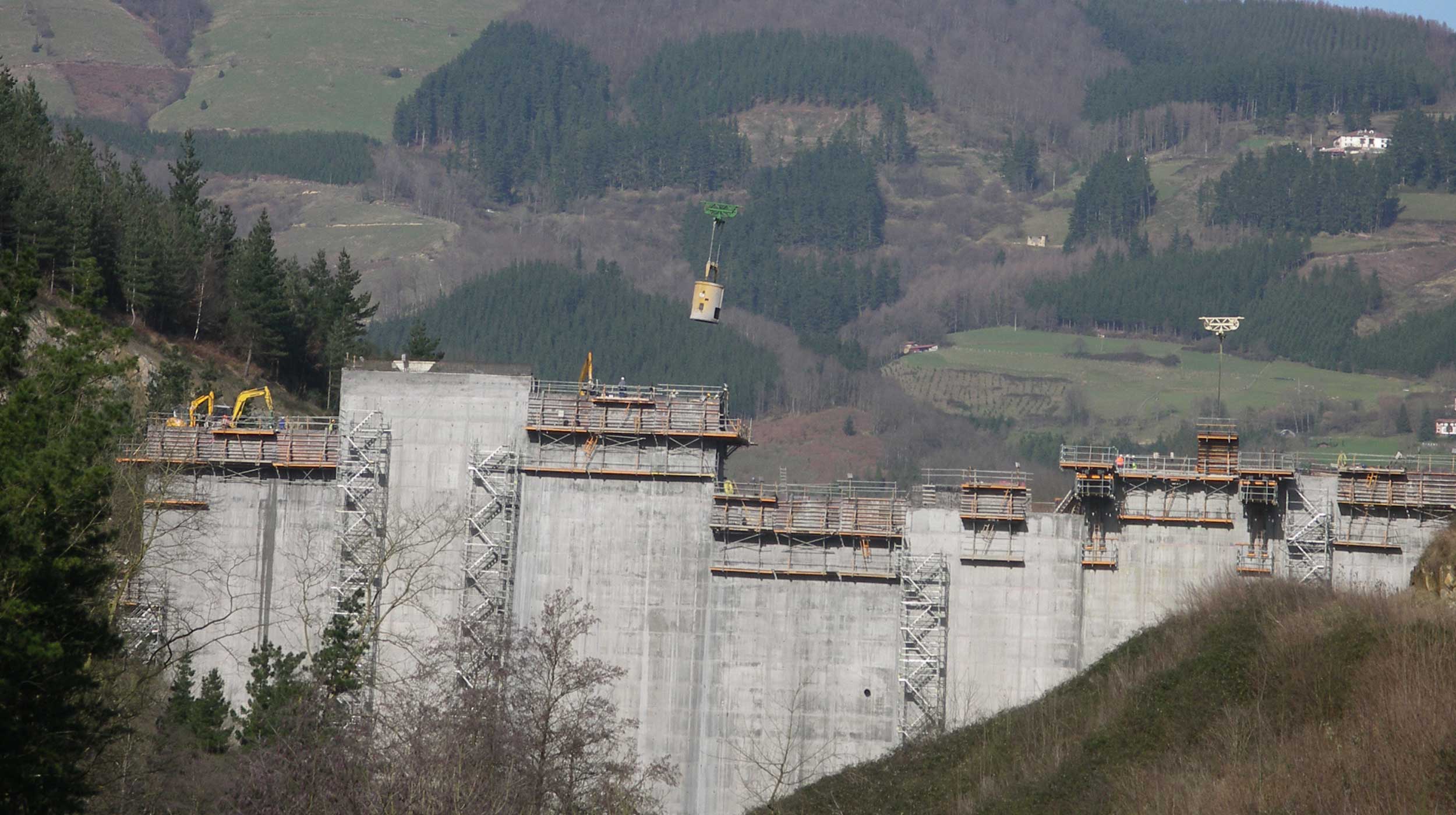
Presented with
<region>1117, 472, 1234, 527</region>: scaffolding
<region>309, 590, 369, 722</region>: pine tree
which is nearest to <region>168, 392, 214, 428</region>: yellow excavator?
<region>309, 590, 369, 722</region>: pine tree

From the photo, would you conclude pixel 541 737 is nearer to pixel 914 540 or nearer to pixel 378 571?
pixel 378 571

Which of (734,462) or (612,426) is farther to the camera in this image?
(734,462)

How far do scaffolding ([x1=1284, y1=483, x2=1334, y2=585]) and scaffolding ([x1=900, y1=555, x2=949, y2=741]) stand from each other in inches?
529

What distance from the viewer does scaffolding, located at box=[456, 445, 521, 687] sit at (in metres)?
77.1

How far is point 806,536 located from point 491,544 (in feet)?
42.1

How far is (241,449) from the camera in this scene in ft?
263

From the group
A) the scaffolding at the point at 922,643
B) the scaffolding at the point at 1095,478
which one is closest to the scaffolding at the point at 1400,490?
the scaffolding at the point at 1095,478

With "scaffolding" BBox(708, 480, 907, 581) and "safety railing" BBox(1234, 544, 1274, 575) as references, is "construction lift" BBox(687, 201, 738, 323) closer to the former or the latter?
"scaffolding" BBox(708, 480, 907, 581)

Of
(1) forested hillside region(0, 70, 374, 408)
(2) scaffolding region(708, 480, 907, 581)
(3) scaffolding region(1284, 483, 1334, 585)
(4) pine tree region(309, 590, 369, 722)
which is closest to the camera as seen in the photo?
(4) pine tree region(309, 590, 369, 722)

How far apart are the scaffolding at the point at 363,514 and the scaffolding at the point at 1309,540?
3610cm

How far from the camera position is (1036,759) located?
63688 mm

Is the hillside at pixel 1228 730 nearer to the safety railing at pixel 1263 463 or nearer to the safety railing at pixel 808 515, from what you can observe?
the safety railing at pixel 1263 463

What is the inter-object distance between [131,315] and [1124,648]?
69806mm

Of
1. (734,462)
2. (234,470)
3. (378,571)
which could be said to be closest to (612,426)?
(378,571)
